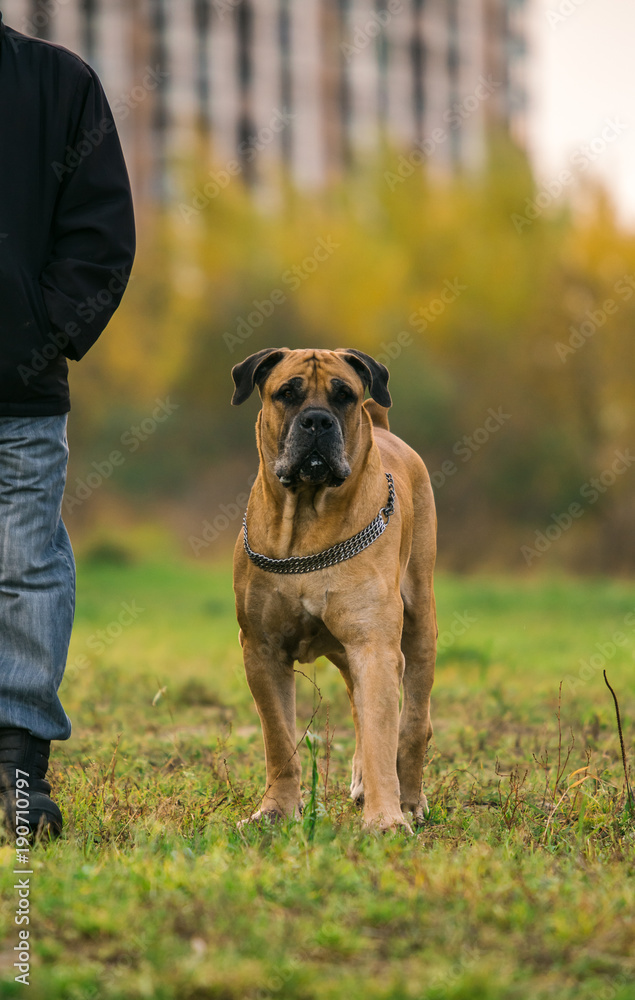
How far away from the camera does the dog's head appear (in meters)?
4.03

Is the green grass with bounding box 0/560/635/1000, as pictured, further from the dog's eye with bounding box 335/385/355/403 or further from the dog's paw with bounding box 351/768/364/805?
the dog's eye with bounding box 335/385/355/403

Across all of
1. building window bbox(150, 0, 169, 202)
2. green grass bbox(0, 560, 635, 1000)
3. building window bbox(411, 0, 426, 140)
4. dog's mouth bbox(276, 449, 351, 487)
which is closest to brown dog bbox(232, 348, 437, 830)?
dog's mouth bbox(276, 449, 351, 487)

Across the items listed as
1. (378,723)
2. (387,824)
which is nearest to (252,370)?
(378,723)

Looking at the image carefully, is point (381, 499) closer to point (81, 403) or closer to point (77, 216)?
point (77, 216)

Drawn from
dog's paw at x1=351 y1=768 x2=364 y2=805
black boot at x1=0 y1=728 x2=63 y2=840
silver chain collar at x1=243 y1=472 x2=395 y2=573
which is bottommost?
dog's paw at x1=351 y1=768 x2=364 y2=805

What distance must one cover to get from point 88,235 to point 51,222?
153 mm

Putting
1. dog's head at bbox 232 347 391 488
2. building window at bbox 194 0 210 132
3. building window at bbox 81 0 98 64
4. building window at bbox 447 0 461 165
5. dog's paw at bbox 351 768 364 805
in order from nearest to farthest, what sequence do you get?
1. dog's head at bbox 232 347 391 488
2. dog's paw at bbox 351 768 364 805
3. building window at bbox 81 0 98 64
4. building window at bbox 194 0 210 132
5. building window at bbox 447 0 461 165

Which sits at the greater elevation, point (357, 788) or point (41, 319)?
point (41, 319)

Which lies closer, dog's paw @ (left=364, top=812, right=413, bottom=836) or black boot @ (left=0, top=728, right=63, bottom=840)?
black boot @ (left=0, top=728, right=63, bottom=840)

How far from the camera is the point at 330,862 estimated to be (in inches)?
118

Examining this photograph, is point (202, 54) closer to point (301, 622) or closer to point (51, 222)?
point (51, 222)

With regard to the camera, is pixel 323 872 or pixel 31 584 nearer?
pixel 323 872

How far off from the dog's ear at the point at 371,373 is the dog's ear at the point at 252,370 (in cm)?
27

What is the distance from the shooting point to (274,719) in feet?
13.8
